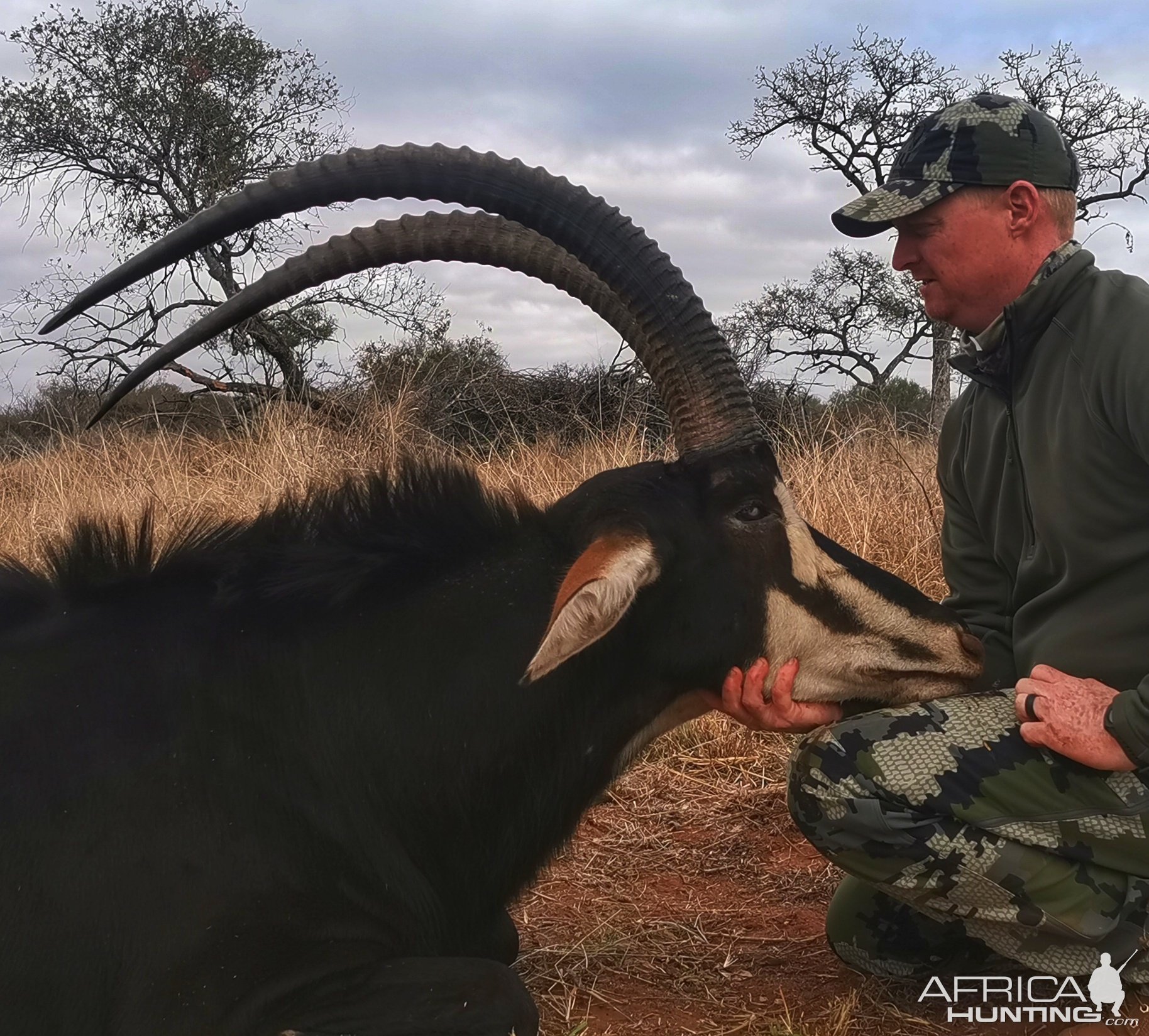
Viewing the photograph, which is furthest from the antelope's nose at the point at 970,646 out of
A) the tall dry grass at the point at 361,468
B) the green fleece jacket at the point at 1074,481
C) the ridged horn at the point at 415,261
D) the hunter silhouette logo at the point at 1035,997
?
the tall dry grass at the point at 361,468

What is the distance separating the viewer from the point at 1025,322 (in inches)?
135

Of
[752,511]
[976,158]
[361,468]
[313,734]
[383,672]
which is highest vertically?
[976,158]

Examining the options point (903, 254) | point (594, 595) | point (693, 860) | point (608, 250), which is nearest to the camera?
point (594, 595)

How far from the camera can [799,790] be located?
3264 mm

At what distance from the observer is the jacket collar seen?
132 inches

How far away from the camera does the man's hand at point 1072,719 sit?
296cm

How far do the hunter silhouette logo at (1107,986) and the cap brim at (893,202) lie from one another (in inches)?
89.5

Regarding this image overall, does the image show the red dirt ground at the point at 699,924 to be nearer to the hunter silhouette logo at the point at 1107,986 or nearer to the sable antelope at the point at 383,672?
the hunter silhouette logo at the point at 1107,986

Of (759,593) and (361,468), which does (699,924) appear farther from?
(361,468)

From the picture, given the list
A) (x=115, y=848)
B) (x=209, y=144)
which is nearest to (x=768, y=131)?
(x=209, y=144)

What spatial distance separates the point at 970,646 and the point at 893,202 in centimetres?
138

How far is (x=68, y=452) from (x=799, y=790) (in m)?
11.1

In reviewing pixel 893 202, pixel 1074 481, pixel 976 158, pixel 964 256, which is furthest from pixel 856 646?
pixel 976 158

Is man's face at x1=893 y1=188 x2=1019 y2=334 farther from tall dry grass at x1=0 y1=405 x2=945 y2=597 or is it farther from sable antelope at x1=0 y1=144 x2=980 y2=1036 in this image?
tall dry grass at x1=0 y1=405 x2=945 y2=597
